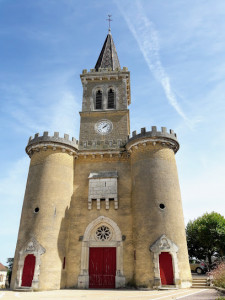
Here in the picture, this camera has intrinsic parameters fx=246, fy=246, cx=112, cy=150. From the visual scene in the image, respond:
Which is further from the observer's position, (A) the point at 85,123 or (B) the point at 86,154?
(A) the point at 85,123

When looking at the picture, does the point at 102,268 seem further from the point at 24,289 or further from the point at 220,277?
the point at 220,277

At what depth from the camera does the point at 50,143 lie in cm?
1948

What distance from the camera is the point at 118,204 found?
18.8 meters

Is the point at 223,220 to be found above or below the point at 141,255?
above

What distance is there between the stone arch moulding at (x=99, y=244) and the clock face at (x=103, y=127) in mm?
8046

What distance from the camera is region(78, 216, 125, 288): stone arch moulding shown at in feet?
54.7

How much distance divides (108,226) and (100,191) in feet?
8.72

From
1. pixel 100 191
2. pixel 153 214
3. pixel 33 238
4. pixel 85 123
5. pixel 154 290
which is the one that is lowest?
pixel 154 290

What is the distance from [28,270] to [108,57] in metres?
23.2

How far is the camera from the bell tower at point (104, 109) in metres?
22.2

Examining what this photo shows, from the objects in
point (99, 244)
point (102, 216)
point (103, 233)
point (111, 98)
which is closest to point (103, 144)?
point (111, 98)

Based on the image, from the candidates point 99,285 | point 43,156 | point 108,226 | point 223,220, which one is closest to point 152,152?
point 108,226

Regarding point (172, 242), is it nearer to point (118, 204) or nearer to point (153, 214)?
point (153, 214)

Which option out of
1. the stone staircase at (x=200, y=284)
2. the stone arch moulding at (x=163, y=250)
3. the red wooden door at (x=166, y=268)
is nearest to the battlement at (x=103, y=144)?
the stone arch moulding at (x=163, y=250)
